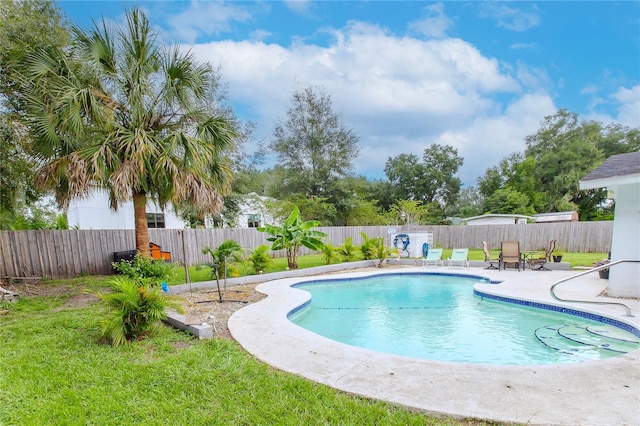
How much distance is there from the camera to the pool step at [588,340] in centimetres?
471

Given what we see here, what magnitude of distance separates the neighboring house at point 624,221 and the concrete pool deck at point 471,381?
3707 mm

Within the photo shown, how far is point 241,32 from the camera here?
10.6 metres

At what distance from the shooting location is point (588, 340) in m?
5.12

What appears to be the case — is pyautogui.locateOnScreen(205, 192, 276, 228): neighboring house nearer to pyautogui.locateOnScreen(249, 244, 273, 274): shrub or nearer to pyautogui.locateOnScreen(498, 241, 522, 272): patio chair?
pyautogui.locateOnScreen(249, 244, 273, 274): shrub

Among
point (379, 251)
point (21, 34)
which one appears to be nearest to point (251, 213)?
point (379, 251)

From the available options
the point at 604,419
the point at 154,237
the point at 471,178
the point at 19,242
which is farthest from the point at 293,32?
the point at 471,178

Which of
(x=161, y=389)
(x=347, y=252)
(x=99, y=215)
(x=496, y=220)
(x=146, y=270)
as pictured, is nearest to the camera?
(x=161, y=389)

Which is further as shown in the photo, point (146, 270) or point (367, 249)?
point (367, 249)

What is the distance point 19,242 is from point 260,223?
15203 millimetres

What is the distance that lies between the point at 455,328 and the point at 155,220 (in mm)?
17872

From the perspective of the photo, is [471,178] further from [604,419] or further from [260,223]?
[604,419]

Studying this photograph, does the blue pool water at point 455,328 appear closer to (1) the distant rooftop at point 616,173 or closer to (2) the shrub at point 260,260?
(2) the shrub at point 260,260

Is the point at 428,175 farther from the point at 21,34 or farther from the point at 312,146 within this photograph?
the point at 21,34

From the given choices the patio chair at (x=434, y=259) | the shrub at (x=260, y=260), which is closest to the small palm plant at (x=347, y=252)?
the patio chair at (x=434, y=259)
